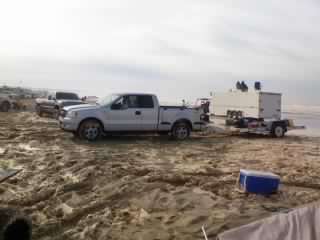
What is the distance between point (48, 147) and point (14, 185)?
4949 millimetres

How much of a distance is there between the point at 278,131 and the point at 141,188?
44.1ft

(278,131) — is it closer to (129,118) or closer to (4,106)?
(129,118)

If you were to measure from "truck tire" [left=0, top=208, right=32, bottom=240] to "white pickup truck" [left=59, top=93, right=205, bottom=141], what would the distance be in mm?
9545

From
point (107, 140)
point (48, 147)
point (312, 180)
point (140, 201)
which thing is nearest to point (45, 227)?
point (140, 201)

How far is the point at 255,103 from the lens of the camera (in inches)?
917

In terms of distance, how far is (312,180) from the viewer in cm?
919

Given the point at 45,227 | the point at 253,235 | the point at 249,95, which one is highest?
the point at 249,95

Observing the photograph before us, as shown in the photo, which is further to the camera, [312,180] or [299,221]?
[312,180]

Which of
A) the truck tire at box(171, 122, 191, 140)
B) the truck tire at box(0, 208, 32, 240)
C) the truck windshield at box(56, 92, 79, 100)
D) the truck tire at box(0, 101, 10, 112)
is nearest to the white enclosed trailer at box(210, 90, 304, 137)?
the truck tire at box(171, 122, 191, 140)

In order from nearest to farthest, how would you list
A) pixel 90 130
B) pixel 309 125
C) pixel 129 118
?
pixel 90 130, pixel 129 118, pixel 309 125

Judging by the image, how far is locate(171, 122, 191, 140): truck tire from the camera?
54.2 ft

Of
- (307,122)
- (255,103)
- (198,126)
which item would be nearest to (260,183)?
(198,126)

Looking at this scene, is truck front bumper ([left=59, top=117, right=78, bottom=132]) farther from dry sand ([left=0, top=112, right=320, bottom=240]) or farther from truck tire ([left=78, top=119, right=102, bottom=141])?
dry sand ([left=0, top=112, right=320, bottom=240])

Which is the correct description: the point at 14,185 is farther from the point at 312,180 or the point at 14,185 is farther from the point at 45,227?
the point at 312,180
